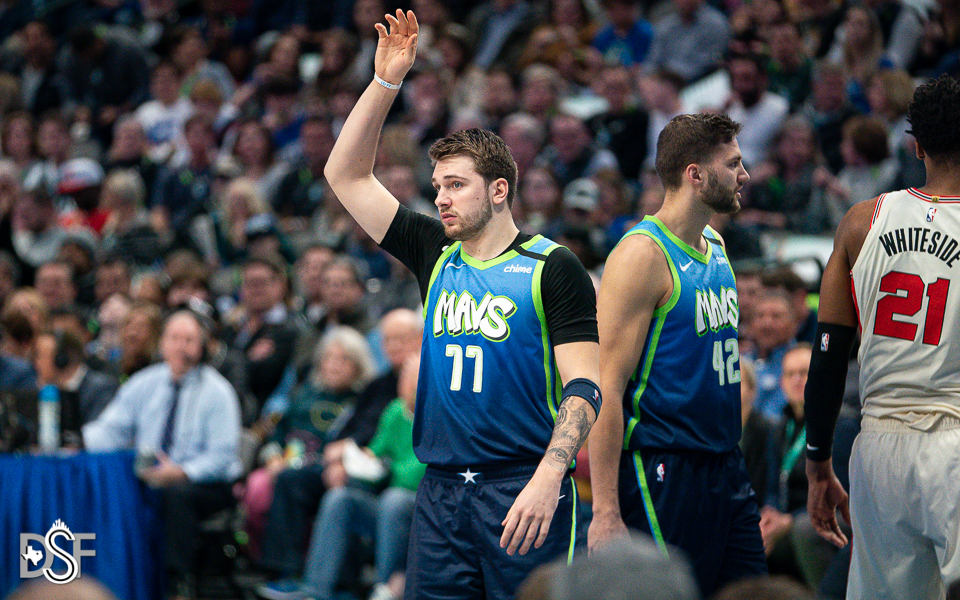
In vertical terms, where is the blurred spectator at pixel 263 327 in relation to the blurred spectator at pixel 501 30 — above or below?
below

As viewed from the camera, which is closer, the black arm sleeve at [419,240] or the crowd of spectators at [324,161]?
the black arm sleeve at [419,240]

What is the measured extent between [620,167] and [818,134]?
2.05m

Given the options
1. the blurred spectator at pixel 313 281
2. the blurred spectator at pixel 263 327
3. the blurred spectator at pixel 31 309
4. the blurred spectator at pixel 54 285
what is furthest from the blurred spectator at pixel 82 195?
the blurred spectator at pixel 313 281

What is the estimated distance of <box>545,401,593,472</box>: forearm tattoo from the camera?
3771 millimetres

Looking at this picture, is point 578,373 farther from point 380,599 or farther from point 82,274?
point 82,274

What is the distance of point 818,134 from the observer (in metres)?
9.96

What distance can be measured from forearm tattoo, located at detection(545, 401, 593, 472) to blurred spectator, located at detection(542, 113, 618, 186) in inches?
281

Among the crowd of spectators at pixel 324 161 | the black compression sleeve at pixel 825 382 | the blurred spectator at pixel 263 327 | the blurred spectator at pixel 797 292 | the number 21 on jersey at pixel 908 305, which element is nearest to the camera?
the number 21 on jersey at pixel 908 305

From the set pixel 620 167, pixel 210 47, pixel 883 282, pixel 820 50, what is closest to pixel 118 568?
pixel 883 282

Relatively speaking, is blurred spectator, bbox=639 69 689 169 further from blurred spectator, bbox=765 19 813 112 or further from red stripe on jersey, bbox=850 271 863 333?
red stripe on jersey, bbox=850 271 863 333

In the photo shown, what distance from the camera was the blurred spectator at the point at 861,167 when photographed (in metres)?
8.91

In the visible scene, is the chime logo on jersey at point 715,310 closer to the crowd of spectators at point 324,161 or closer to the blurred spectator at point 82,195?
the crowd of spectators at point 324,161

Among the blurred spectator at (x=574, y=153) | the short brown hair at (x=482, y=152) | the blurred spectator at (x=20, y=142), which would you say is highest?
the blurred spectator at (x=20, y=142)

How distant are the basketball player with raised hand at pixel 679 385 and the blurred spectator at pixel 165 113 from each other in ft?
35.9
